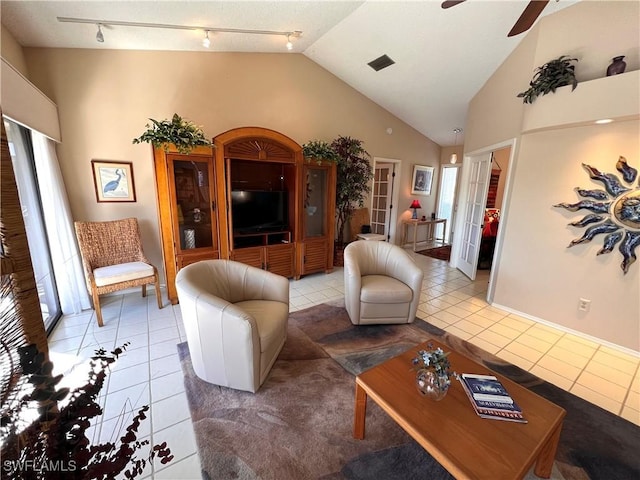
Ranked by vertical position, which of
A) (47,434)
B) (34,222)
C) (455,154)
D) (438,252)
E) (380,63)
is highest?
(380,63)

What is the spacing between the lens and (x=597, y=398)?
195 cm

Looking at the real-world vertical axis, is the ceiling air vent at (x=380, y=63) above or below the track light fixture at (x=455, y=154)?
above

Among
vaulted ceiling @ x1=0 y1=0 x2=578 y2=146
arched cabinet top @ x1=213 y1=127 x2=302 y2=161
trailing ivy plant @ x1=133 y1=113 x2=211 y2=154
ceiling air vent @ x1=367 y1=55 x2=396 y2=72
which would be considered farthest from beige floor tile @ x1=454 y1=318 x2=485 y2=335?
ceiling air vent @ x1=367 y1=55 x2=396 y2=72

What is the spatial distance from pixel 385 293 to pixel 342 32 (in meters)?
3.27

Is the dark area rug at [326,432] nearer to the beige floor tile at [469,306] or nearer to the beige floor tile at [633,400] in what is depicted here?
the beige floor tile at [633,400]

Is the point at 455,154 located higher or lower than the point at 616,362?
higher

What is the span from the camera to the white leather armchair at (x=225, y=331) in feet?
5.57

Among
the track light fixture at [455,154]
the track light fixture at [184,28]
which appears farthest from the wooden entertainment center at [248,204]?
the track light fixture at [455,154]

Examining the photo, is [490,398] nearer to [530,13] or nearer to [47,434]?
[47,434]

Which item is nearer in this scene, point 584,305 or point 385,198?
point 584,305

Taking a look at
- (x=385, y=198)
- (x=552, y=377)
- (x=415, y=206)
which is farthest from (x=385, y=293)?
(x=415, y=206)

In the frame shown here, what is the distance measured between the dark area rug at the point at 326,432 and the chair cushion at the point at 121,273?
1123 mm

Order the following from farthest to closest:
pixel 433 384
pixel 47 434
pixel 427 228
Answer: pixel 427 228
pixel 433 384
pixel 47 434

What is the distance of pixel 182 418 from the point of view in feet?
5.55
